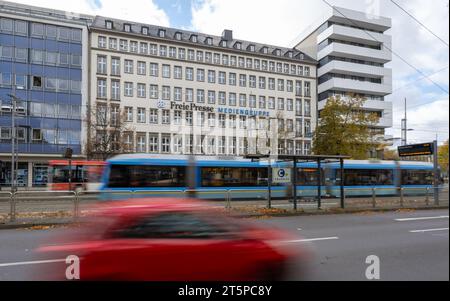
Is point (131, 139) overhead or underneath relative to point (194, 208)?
overhead

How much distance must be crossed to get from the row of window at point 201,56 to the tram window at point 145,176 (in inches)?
1265

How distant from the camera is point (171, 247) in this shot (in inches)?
150

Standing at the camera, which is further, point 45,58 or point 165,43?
point 165,43

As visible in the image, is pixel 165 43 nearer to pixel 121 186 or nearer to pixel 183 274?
pixel 121 186

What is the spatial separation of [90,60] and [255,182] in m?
32.2

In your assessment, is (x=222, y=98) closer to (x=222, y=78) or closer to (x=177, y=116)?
(x=222, y=78)

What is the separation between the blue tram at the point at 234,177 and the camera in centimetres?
1694

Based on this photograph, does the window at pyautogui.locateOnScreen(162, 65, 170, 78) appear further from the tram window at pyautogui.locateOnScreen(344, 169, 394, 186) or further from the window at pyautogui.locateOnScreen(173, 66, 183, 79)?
the tram window at pyautogui.locateOnScreen(344, 169, 394, 186)

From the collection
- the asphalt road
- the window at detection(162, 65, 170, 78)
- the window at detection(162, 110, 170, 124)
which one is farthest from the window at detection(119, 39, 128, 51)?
the asphalt road

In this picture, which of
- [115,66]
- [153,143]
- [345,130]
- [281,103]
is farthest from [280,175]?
[281,103]

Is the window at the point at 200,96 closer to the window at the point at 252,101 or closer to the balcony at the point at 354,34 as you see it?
the window at the point at 252,101

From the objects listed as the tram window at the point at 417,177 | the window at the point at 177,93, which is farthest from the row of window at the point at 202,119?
the tram window at the point at 417,177
